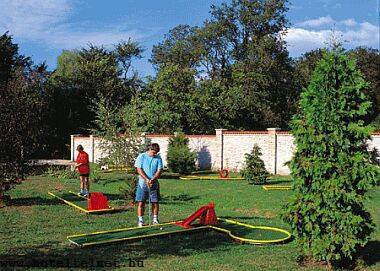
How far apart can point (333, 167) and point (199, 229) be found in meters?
3.76

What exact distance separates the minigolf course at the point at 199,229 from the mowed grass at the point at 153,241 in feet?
0.56

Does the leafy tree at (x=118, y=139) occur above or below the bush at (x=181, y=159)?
above

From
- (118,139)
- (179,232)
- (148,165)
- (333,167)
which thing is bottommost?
(179,232)

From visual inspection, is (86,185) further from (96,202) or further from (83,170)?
(96,202)

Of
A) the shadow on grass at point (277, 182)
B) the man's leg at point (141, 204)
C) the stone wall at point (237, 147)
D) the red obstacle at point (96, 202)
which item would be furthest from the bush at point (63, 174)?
the man's leg at point (141, 204)

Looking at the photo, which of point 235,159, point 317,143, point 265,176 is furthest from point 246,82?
point 317,143

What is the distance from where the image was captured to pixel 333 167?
6.91 m

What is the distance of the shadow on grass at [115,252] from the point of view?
7180 millimetres

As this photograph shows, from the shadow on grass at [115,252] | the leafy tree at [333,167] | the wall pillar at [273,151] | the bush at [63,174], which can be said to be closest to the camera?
the leafy tree at [333,167]

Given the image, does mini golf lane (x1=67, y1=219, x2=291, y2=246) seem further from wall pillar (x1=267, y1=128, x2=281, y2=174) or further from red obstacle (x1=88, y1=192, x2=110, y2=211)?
wall pillar (x1=267, y1=128, x2=281, y2=174)

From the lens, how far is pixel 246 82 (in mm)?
41594

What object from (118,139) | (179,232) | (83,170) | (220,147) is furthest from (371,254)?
(220,147)

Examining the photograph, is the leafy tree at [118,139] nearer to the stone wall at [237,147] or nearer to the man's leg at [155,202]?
the stone wall at [237,147]

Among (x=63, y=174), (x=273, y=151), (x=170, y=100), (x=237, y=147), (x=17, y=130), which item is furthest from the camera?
(x=170, y=100)
